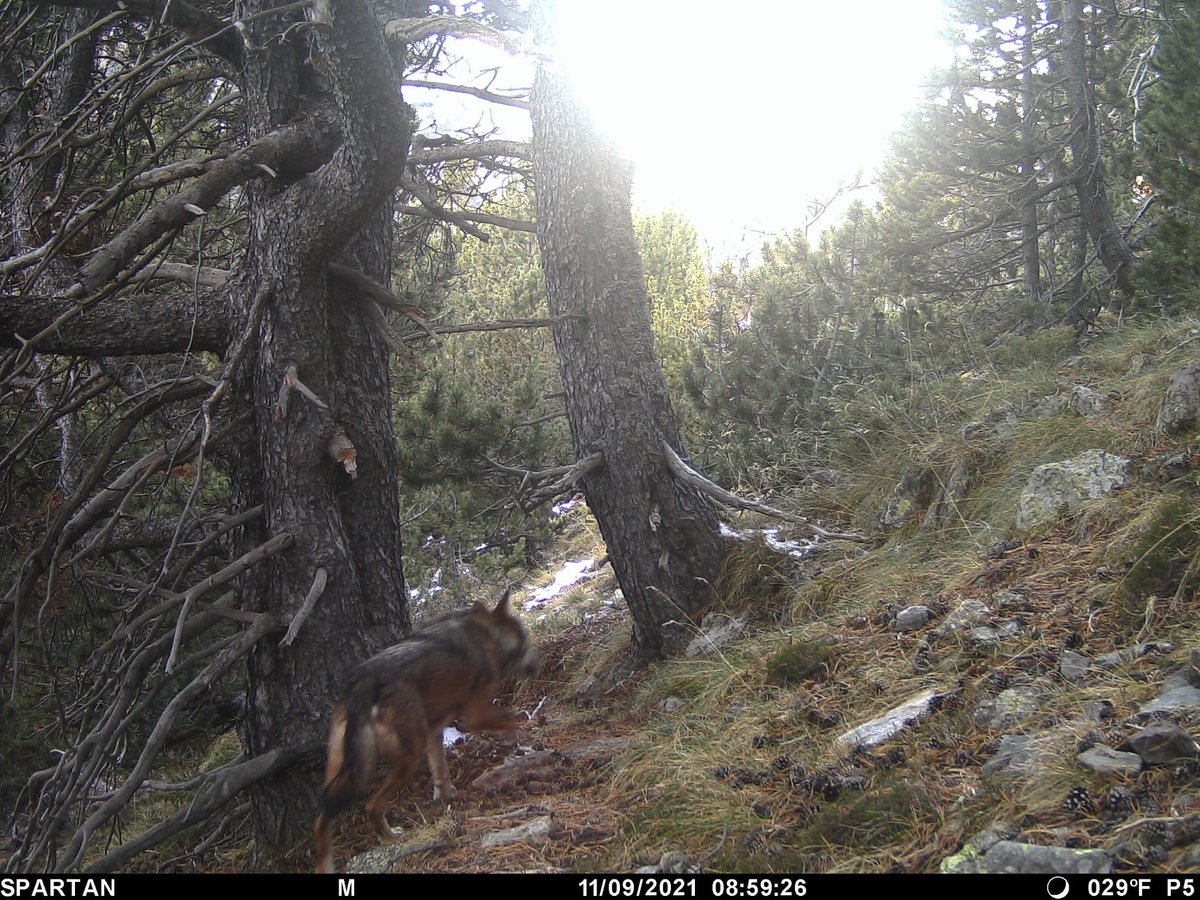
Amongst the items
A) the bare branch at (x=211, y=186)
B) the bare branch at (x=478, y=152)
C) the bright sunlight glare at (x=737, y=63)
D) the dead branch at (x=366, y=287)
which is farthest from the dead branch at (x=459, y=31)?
the dead branch at (x=366, y=287)

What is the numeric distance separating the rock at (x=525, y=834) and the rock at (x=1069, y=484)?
2.86 metres

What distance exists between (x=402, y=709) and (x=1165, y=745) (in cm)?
235

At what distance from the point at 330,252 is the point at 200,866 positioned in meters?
2.93

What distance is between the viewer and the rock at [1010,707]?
3240 mm

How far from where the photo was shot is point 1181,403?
4.67 m

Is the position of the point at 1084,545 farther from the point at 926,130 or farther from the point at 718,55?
the point at 926,130

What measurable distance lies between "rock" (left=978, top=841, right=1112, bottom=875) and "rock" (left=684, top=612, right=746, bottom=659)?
96.6 inches

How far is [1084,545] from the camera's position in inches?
170
